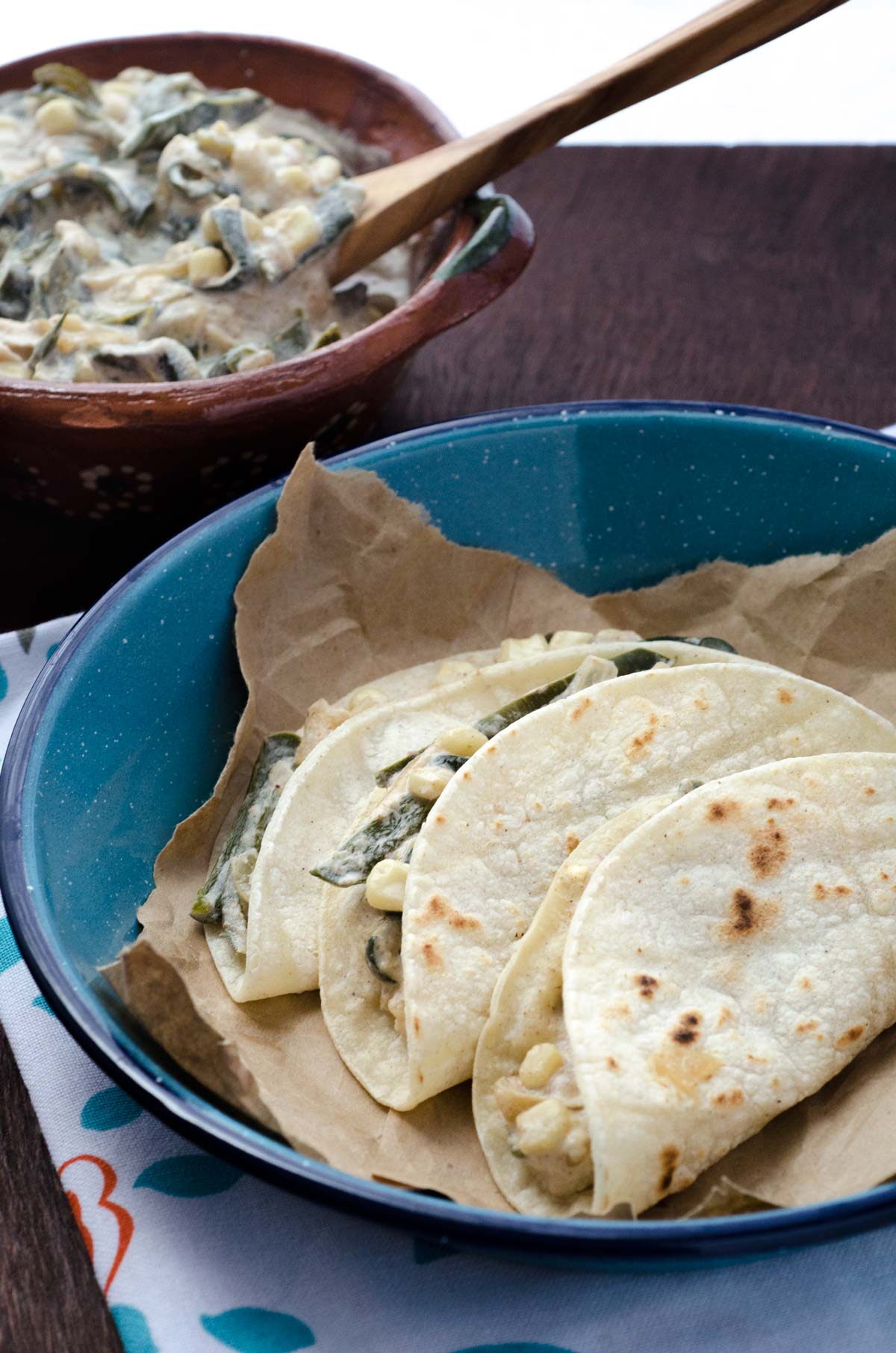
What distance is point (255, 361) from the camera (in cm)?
282

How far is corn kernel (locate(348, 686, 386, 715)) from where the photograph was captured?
2.37m

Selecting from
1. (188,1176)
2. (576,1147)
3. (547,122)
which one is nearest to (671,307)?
(547,122)

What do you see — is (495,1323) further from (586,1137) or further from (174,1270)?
(174,1270)

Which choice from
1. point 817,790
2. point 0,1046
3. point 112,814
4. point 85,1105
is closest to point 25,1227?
point 85,1105

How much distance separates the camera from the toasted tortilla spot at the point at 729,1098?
5.41 ft

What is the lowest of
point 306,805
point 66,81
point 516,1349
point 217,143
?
point 516,1349

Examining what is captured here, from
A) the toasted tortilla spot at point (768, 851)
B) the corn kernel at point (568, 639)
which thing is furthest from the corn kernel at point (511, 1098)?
the corn kernel at point (568, 639)

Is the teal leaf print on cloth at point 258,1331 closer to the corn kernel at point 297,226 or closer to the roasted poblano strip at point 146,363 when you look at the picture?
the roasted poblano strip at point 146,363

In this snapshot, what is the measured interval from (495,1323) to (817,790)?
87 cm

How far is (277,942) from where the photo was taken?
75.9 inches

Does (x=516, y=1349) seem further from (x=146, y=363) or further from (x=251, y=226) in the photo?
(x=251, y=226)

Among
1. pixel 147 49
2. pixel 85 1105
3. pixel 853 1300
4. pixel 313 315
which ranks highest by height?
pixel 147 49

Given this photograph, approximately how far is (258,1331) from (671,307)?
2847 mm

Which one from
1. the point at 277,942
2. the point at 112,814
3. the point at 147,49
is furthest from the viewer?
the point at 147,49
